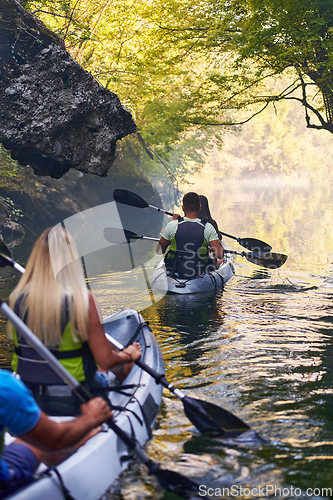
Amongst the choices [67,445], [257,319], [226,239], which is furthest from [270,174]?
[67,445]

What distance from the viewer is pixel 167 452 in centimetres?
285

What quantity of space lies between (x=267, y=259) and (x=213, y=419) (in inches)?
219

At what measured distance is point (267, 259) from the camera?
8.23 meters

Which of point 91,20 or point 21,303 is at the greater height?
point 91,20

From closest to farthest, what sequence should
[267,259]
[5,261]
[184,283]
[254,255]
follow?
[5,261] < [184,283] < [267,259] < [254,255]

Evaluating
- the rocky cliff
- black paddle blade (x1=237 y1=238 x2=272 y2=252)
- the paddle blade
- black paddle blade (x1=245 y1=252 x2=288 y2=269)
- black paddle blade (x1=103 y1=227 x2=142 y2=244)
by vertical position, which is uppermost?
the rocky cliff

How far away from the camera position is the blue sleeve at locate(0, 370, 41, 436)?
66.7 inches

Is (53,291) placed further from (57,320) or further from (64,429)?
(64,429)

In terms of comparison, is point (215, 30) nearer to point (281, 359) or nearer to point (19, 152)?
point (19, 152)

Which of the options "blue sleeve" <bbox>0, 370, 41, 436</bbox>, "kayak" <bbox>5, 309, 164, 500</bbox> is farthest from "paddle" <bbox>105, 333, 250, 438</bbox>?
"blue sleeve" <bbox>0, 370, 41, 436</bbox>

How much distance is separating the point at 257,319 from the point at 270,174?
64000 mm

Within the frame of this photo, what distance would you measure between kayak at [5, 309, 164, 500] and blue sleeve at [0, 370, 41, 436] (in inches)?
17.2

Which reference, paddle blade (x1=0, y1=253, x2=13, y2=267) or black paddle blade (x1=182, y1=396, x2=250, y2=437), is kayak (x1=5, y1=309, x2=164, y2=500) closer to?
black paddle blade (x1=182, y1=396, x2=250, y2=437)
